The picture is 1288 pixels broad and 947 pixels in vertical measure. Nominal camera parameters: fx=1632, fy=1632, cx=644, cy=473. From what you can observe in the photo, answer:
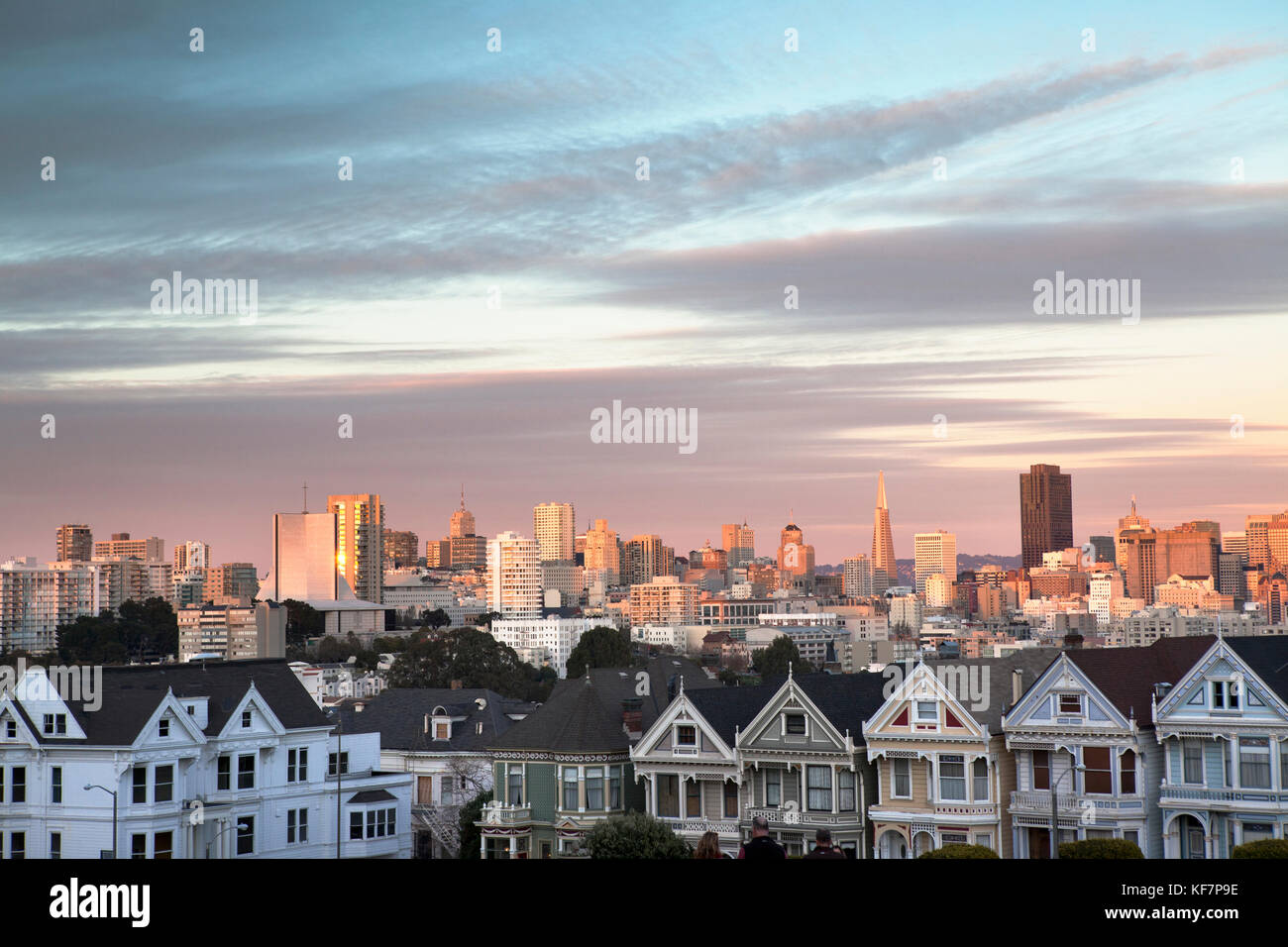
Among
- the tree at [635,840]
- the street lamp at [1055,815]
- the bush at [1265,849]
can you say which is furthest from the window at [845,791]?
the bush at [1265,849]

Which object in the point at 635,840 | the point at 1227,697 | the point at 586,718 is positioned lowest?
the point at 635,840

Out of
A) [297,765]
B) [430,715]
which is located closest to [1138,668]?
[297,765]

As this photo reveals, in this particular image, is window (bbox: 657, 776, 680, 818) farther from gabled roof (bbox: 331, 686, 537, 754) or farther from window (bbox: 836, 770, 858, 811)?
gabled roof (bbox: 331, 686, 537, 754)

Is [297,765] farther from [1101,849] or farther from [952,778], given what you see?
[1101,849]

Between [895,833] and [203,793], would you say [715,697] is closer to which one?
[895,833]

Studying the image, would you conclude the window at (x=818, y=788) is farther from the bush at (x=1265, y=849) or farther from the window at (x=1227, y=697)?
the bush at (x=1265, y=849)

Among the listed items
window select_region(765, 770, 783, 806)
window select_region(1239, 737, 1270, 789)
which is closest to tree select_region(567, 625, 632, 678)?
window select_region(765, 770, 783, 806)
